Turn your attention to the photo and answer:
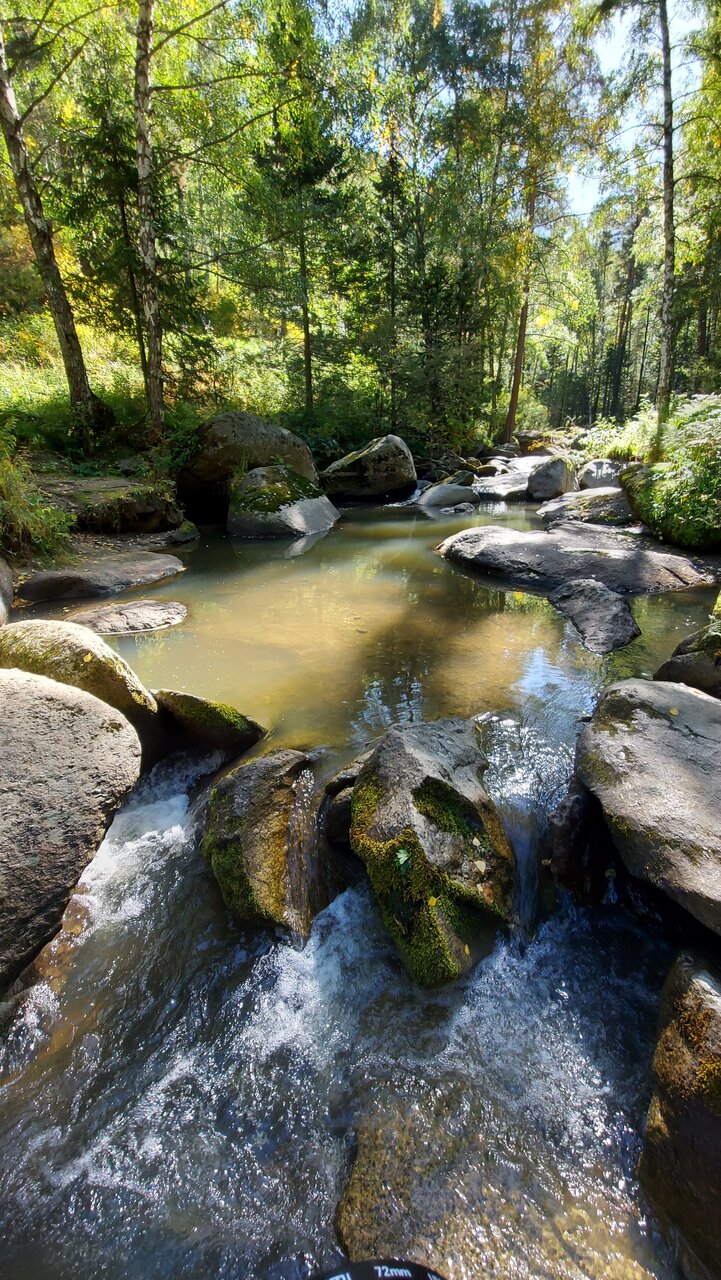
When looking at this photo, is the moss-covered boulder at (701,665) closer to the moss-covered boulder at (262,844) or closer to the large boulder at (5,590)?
the moss-covered boulder at (262,844)

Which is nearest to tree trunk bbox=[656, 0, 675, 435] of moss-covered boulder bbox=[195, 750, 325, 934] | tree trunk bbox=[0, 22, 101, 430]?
moss-covered boulder bbox=[195, 750, 325, 934]

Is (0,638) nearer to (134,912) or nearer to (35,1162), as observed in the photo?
(134,912)

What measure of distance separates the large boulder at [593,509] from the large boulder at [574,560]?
1193 mm

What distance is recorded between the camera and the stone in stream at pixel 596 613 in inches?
217

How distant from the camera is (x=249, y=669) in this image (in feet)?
16.7

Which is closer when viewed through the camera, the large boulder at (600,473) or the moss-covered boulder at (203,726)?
the moss-covered boulder at (203,726)

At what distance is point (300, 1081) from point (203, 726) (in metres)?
2.28

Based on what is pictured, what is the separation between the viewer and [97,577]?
284 inches

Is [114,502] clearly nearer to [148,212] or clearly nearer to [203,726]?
[148,212]

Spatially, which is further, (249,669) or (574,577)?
(574,577)

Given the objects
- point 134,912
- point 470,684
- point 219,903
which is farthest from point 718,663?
point 134,912

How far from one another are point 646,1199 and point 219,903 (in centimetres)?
205

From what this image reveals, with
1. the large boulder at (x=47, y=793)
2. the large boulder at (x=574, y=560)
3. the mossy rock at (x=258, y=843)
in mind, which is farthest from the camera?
the large boulder at (x=574, y=560)

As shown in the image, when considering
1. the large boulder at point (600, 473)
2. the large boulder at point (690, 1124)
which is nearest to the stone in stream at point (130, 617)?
the large boulder at point (690, 1124)
